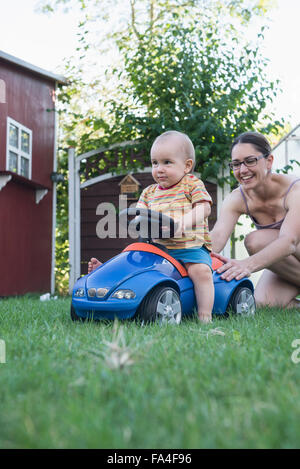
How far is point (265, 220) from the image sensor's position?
12.9 ft

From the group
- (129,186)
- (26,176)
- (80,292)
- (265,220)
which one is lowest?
(80,292)

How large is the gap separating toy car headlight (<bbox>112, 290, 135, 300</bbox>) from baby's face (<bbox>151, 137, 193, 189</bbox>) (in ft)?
2.75

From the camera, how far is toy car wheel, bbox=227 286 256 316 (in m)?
3.34

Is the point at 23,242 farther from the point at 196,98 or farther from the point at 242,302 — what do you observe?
the point at 242,302

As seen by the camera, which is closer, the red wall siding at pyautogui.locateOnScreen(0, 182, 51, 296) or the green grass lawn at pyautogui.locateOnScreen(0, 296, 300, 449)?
the green grass lawn at pyautogui.locateOnScreen(0, 296, 300, 449)

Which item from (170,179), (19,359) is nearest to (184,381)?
(19,359)

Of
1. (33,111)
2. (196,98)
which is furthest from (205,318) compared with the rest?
(33,111)

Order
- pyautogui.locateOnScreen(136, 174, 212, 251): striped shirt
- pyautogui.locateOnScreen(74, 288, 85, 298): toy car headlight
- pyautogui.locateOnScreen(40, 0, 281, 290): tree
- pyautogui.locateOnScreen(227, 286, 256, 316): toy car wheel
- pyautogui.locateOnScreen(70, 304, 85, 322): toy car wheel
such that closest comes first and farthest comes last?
pyautogui.locateOnScreen(74, 288, 85, 298): toy car headlight → pyautogui.locateOnScreen(70, 304, 85, 322): toy car wheel → pyautogui.locateOnScreen(136, 174, 212, 251): striped shirt → pyautogui.locateOnScreen(227, 286, 256, 316): toy car wheel → pyautogui.locateOnScreen(40, 0, 281, 290): tree

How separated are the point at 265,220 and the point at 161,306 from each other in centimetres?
158

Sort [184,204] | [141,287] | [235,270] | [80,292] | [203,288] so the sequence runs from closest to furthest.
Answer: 1. [141,287]
2. [80,292]
3. [203,288]
4. [184,204]
5. [235,270]

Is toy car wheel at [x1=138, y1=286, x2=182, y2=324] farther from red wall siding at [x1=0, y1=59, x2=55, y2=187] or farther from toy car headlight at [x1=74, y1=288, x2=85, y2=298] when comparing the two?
red wall siding at [x1=0, y1=59, x2=55, y2=187]

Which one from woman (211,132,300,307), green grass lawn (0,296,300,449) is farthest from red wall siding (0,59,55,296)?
green grass lawn (0,296,300,449)

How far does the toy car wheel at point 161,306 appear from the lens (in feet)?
8.80

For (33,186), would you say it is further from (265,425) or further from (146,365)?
(265,425)
